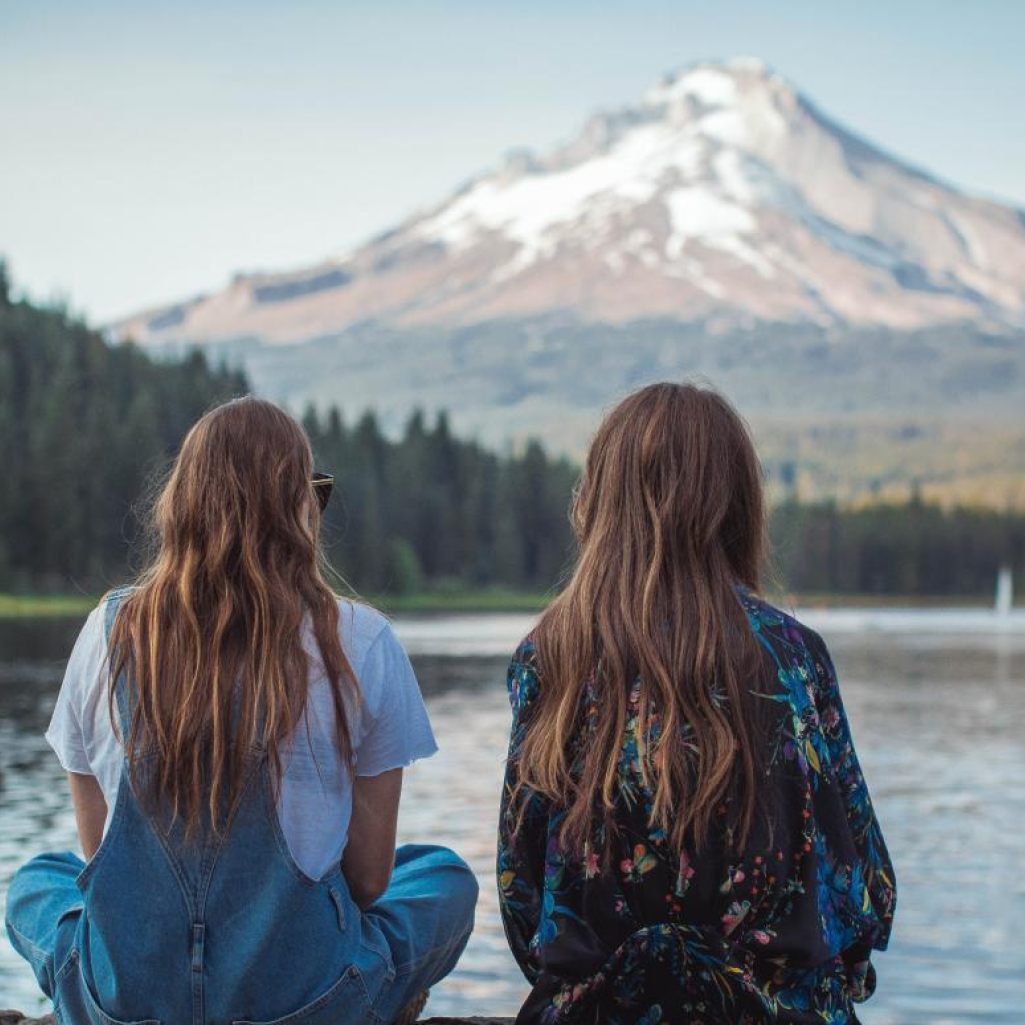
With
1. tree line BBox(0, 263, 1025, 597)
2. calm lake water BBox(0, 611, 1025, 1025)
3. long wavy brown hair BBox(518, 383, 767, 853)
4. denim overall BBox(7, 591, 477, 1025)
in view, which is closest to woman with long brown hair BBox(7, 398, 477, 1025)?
denim overall BBox(7, 591, 477, 1025)

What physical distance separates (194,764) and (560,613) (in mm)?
925

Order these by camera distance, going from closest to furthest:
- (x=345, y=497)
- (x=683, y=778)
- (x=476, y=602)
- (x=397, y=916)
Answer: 1. (x=683, y=778)
2. (x=397, y=916)
3. (x=345, y=497)
4. (x=476, y=602)

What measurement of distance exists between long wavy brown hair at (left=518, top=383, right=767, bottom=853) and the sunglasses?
2.28 ft

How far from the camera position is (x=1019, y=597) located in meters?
160

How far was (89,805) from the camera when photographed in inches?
178

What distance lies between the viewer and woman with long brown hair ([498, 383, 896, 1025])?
4.09 meters

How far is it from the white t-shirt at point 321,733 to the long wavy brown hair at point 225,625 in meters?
0.05

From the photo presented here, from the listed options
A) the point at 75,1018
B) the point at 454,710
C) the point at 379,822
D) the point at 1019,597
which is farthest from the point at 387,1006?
the point at 1019,597

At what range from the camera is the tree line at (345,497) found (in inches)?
3164

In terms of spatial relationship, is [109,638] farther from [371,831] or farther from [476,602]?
[476,602]

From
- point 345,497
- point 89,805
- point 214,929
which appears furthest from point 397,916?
point 345,497

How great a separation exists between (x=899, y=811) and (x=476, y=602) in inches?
3600

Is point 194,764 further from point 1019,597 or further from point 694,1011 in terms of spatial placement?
point 1019,597

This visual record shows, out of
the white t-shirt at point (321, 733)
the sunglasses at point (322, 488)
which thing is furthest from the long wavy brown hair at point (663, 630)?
the sunglasses at point (322, 488)
